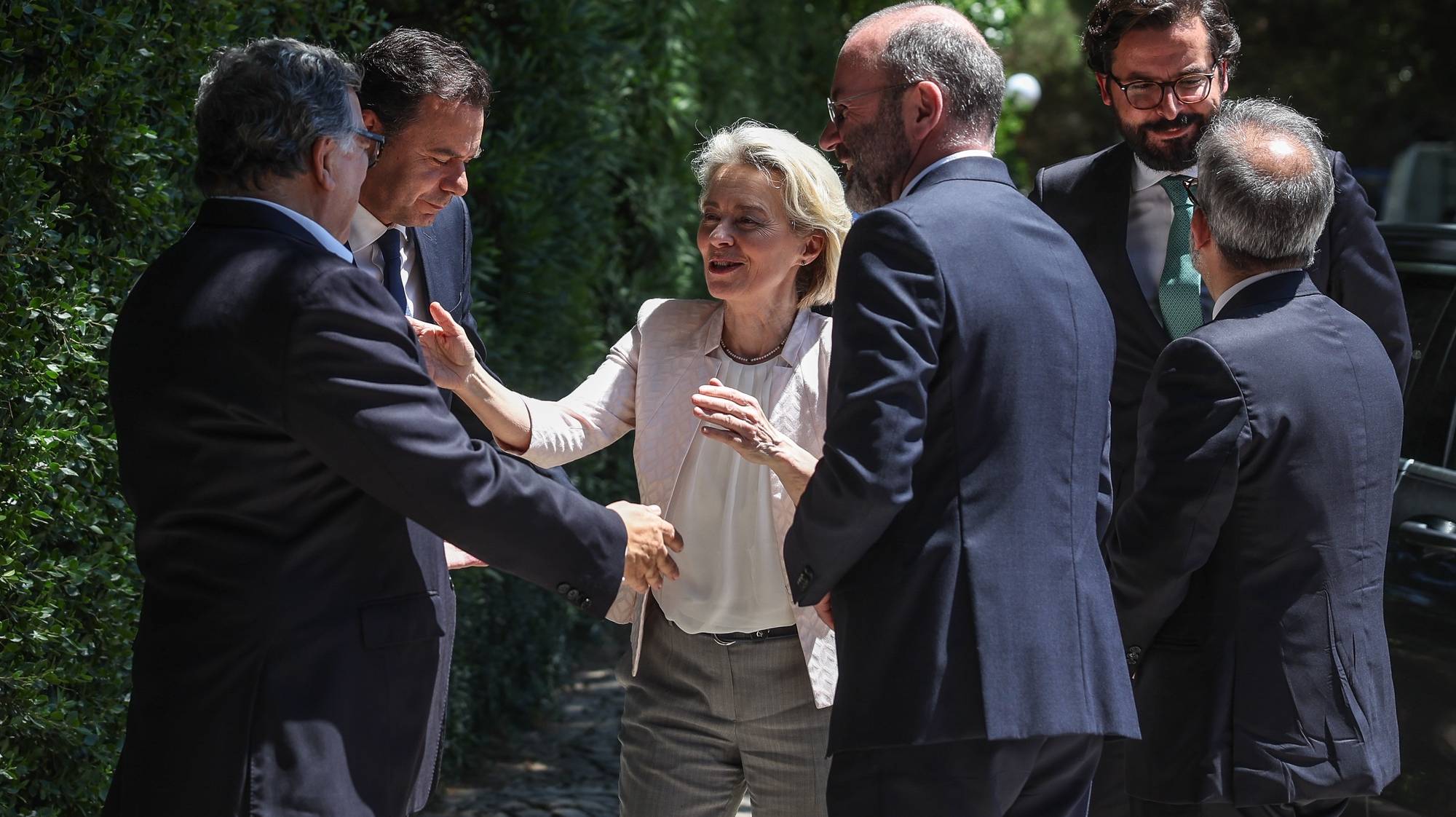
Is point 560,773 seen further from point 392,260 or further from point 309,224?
point 309,224

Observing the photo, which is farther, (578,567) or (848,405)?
(578,567)

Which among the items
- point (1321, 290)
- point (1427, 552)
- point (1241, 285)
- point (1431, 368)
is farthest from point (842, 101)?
point (1431, 368)

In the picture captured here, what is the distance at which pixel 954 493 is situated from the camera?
96.5 inches

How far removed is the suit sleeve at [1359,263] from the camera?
Answer: 3.48 m

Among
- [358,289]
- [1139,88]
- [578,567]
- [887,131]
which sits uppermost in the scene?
[1139,88]

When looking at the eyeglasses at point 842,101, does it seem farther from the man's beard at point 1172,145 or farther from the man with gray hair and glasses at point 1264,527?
the man's beard at point 1172,145

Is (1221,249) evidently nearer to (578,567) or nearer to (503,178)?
(578,567)

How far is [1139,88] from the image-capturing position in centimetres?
362

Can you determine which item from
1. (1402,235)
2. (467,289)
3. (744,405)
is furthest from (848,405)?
(1402,235)

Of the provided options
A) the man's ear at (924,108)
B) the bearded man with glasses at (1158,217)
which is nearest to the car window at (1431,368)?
the bearded man with glasses at (1158,217)

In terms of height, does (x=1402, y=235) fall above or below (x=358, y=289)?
above

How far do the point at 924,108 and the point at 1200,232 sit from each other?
0.71 metres

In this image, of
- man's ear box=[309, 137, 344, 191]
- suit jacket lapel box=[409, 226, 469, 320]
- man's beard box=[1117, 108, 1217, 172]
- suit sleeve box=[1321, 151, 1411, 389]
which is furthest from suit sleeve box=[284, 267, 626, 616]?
suit sleeve box=[1321, 151, 1411, 389]

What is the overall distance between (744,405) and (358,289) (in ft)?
2.45
